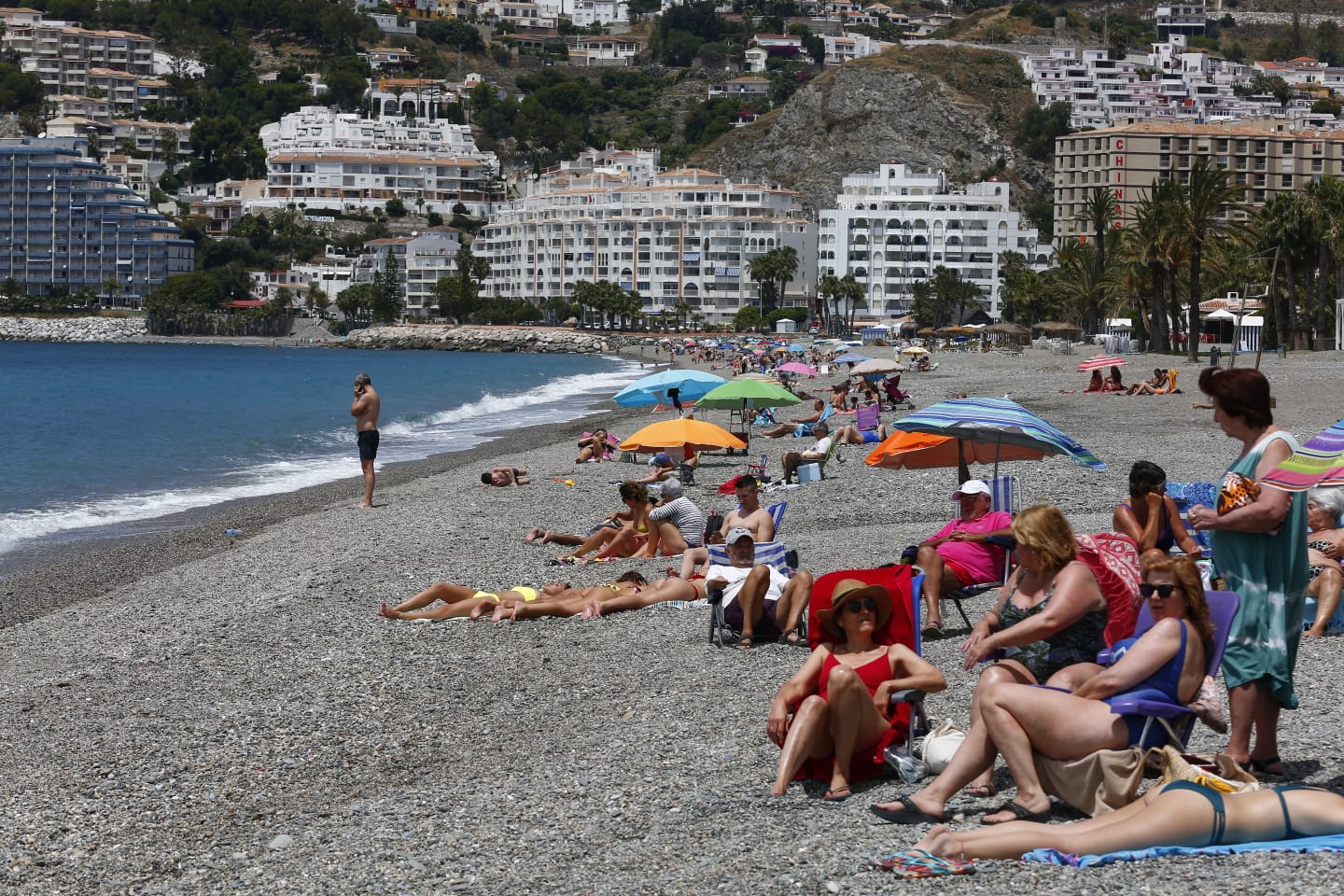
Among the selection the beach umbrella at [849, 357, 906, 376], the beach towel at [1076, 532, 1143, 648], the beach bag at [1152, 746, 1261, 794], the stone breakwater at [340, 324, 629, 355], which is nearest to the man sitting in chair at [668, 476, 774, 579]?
the beach towel at [1076, 532, 1143, 648]

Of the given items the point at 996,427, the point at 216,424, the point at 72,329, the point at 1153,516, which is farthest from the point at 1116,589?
the point at 72,329

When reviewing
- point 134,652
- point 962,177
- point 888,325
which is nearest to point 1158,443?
point 134,652

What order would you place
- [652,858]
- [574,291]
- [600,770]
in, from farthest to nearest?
[574,291] → [600,770] → [652,858]

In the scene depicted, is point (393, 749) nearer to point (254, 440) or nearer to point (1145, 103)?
point (254, 440)

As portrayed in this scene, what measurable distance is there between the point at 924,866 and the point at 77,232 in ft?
577

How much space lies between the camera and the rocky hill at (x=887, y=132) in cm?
15412

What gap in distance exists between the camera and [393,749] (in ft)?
25.9

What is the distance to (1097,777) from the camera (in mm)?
5637

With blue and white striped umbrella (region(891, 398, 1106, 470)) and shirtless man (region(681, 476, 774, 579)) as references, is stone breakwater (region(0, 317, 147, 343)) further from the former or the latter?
blue and white striped umbrella (region(891, 398, 1106, 470))

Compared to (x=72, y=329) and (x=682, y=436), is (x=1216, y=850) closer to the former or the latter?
(x=682, y=436)

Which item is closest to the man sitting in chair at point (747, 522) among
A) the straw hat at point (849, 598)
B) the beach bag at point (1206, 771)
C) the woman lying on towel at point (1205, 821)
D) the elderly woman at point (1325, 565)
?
the elderly woman at point (1325, 565)

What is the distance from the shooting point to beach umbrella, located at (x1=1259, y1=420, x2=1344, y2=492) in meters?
5.64

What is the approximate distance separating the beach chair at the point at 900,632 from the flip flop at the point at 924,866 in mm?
983

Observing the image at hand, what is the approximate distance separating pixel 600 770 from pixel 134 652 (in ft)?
15.8
